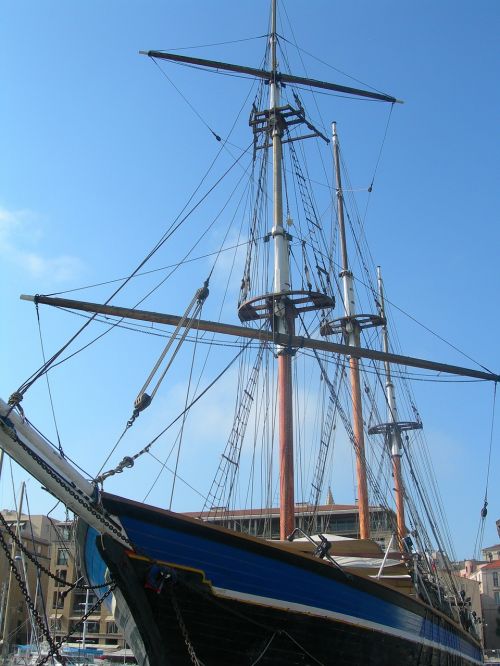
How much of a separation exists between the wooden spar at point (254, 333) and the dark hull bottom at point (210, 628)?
671 centimetres

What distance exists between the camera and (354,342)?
3275 centimetres

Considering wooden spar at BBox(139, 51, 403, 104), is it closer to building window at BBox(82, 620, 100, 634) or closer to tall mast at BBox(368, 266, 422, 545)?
tall mast at BBox(368, 266, 422, 545)

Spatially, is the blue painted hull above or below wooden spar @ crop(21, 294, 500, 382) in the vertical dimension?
below

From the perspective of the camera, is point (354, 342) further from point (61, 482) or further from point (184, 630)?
point (61, 482)

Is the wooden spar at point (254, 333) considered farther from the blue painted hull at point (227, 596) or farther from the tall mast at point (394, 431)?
the tall mast at point (394, 431)

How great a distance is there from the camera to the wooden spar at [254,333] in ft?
56.7

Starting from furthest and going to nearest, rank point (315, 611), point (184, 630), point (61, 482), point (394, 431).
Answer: point (394, 431), point (315, 611), point (184, 630), point (61, 482)

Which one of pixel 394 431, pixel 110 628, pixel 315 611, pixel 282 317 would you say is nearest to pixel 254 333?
pixel 282 317

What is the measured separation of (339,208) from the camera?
120 ft

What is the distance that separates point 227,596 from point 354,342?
23761 mm

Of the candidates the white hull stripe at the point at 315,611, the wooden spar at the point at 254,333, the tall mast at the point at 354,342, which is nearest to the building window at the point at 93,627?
the tall mast at the point at 354,342

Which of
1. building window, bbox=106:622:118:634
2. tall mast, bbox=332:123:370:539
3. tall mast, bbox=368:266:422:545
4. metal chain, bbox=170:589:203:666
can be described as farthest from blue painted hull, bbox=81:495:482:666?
building window, bbox=106:622:118:634

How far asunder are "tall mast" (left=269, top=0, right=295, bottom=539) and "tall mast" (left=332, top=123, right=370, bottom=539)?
6.61 m

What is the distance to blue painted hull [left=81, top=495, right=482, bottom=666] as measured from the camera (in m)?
9.46
